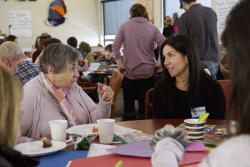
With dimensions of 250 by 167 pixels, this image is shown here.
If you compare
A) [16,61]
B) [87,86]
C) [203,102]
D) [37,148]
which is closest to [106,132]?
[37,148]

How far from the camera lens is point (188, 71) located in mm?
2424

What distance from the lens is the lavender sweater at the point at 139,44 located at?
4.23m

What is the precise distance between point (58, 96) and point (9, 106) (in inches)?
46.8

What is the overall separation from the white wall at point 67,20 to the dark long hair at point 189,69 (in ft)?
22.8

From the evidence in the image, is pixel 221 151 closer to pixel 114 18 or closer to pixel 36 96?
pixel 36 96

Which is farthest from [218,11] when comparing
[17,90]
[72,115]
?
[17,90]

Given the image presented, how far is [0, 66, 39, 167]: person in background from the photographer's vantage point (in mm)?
998

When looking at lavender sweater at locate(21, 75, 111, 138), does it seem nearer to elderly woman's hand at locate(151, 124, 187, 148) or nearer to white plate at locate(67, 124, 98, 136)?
white plate at locate(67, 124, 98, 136)

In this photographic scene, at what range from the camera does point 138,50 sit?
429cm

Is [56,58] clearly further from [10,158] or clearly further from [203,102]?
[10,158]

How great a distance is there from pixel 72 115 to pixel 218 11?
4632 millimetres

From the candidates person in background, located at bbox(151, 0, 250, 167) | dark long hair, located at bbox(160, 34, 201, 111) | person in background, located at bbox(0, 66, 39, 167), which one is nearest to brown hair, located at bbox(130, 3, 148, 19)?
dark long hair, located at bbox(160, 34, 201, 111)

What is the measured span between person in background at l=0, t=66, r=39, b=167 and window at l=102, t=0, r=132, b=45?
851 centimetres

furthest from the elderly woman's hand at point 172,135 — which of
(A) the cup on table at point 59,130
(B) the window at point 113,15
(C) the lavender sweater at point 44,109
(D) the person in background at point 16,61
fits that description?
(B) the window at point 113,15
